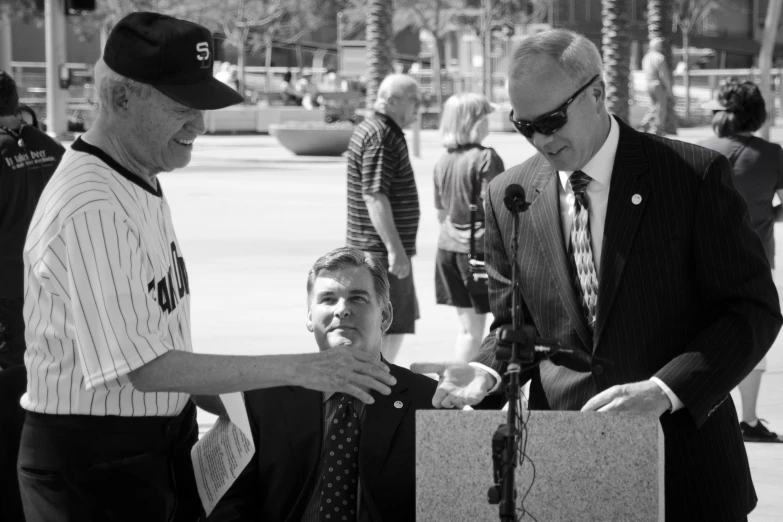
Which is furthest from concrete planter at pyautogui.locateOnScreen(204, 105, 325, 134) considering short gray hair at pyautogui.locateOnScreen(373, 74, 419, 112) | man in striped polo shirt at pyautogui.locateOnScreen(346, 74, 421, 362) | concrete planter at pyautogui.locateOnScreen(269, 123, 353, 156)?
man in striped polo shirt at pyautogui.locateOnScreen(346, 74, 421, 362)

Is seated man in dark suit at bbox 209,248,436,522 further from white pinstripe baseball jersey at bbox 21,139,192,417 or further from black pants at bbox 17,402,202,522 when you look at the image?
white pinstripe baseball jersey at bbox 21,139,192,417

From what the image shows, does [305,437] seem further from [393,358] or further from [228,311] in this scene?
[228,311]

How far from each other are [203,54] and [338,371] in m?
0.80

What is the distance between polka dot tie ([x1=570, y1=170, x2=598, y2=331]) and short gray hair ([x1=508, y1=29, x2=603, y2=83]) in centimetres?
26

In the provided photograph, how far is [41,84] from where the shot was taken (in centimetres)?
4488

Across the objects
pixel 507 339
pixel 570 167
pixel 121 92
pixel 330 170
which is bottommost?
pixel 330 170

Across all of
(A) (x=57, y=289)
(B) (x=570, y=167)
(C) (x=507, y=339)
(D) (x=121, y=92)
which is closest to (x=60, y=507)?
(A) (x=57, y=289)

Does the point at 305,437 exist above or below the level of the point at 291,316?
above

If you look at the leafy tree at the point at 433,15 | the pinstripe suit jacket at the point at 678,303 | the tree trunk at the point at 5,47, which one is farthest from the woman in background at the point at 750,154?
the tree trunk at the point at 5,47

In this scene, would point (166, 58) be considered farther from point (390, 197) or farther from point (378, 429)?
point (390, 197)

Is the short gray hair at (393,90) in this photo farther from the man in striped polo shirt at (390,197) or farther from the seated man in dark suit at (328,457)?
the seated man in dark suit at (328,457)

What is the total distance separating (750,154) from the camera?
21.9 feet

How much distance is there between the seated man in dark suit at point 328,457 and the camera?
3.37 m

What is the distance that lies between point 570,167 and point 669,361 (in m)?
0.51
